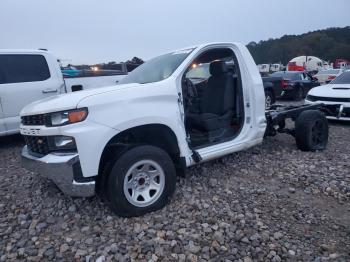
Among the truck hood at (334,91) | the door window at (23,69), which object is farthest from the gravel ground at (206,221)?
the truck hood at (334,91)

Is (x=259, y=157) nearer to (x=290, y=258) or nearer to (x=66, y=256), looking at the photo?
(x=290, y=258)

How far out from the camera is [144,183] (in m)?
3.31

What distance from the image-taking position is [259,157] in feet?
16.9

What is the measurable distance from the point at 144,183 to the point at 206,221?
764 mm

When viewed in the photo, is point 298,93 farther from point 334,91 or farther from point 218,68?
point 218,68

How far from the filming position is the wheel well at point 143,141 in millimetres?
3278

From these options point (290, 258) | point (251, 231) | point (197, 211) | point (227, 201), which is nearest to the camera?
point (290, 258)

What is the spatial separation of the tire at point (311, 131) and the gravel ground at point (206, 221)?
2.28 feet

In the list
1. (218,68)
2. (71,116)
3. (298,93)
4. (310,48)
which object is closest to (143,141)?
(71,116)

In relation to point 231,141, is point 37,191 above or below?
below

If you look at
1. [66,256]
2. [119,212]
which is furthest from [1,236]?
[119,212]

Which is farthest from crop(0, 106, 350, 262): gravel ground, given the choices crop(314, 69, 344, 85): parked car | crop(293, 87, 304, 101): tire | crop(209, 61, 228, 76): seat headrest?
crop(314, 69, 344, 85): parked car

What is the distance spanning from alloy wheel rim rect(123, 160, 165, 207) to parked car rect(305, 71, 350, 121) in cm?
571

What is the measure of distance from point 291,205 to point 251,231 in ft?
2.54
